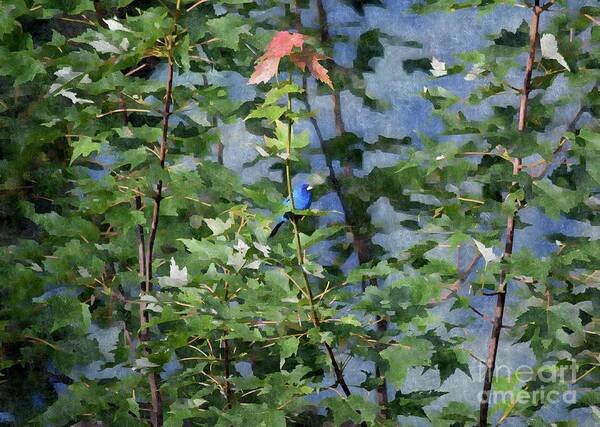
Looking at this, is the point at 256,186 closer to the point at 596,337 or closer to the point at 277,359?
the point at 277,359

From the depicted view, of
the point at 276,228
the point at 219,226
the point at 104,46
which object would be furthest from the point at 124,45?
the point at 276,228

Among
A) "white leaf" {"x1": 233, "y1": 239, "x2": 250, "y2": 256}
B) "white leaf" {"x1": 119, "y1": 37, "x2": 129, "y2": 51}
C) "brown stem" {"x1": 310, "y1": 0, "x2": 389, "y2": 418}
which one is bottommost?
"brown stem" {"x1": 310, "y1": 0, "x2": 389, "y2": 418}

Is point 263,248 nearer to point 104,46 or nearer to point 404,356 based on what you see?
point 404,356

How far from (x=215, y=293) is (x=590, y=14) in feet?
2.42

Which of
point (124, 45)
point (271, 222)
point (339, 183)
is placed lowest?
point (339, 183)

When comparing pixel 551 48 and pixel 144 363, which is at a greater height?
pixel 551 48

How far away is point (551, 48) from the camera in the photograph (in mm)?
1301

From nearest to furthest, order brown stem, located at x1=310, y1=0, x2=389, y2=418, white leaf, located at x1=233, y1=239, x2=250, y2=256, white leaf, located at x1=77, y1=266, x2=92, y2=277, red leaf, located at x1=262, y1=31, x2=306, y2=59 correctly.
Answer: red leaf, located at x1=262, y1=31, x2=306, y2=59, white leaf, located at x1=233, y1=239, x2=250, y2=256, white leaf, located at x1=77, y1=266, x2=92, y2=277, brown stem, located at x1=310, y1=0, x2=389, y2=418

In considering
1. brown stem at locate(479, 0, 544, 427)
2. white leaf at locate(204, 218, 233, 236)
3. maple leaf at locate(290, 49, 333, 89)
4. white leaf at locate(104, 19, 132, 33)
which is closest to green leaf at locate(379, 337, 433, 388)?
brown stem at locate(479, 0, 544, 427)

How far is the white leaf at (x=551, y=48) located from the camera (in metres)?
1.29

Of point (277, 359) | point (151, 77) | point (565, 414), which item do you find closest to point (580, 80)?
point (277, 359)

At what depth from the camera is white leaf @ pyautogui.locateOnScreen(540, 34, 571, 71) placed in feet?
4.25

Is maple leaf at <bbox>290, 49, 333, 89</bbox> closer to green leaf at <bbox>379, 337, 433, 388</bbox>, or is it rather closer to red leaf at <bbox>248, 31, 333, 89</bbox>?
red leaf at <bbox>248, 31, 333, 89</bbox>

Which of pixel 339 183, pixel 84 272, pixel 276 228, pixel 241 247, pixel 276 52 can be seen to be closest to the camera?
pixel 276 52
